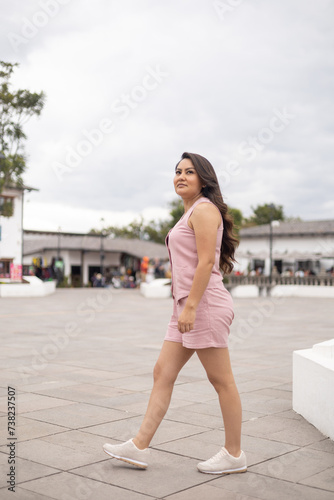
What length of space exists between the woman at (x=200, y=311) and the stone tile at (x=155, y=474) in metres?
→ 0.07

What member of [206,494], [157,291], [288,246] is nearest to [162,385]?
[206,494]

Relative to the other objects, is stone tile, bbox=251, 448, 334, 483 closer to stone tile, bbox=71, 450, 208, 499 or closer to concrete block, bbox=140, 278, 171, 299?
stone tile, bbox=71, 450, 208, 499

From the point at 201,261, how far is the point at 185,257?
15cm

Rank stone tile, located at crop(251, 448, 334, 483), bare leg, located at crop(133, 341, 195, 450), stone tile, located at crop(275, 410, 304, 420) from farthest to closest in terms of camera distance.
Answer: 1. stone tile, located at crop(275, 410, 304, 420)
2. bare leg, located at crop(133, 341, 195, 450)
3. stone tile, located at crop(251, 448, 334, 483)

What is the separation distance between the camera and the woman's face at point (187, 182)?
3471 mm

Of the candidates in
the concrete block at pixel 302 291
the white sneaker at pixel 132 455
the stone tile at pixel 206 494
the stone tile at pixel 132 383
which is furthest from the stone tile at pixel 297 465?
the concrete block at pixel 302 291

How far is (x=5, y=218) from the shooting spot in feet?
141

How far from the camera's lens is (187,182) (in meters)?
3.47

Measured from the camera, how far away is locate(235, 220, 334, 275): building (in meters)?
46.1

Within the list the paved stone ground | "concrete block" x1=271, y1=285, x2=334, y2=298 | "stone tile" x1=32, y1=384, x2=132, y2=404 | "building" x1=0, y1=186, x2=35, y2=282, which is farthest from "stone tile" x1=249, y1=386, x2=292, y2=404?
"building" x1=0, y1=186, x2=35, y2=282

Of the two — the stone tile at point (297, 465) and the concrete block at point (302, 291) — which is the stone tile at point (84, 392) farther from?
the concrete block at point (302, 291)

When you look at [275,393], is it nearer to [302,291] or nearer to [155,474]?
[155,474]

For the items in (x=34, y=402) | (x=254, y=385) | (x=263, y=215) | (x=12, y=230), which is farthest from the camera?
(x=263, y=215)

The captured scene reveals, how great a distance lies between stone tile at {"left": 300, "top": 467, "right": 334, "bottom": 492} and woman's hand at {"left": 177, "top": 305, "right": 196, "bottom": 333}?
3.25ft
